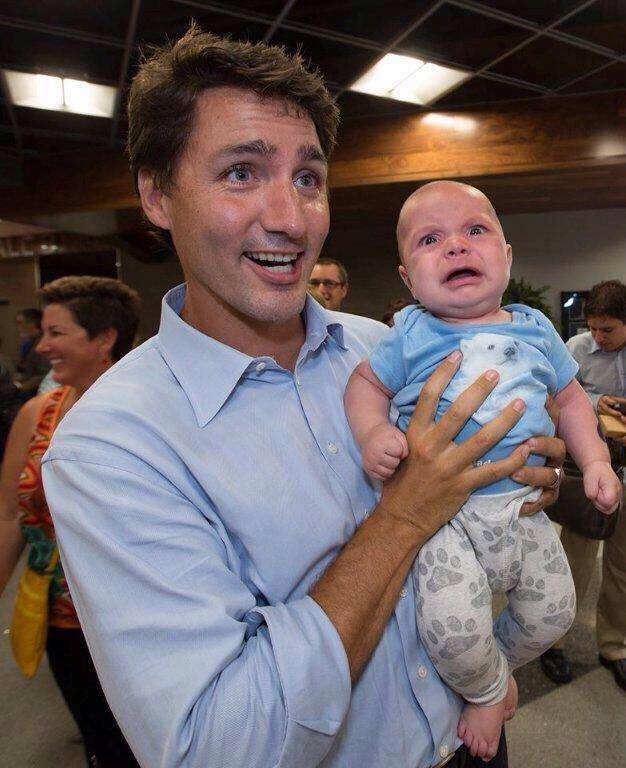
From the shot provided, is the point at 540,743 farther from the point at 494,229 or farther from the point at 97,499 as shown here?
the point at 97,499

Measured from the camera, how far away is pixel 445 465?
1.06m

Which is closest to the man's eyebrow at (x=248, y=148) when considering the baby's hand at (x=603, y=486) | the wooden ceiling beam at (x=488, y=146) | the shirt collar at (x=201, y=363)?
the shirt collar at (x=201, y=363)

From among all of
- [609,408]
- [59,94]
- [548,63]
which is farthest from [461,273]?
[59,94]

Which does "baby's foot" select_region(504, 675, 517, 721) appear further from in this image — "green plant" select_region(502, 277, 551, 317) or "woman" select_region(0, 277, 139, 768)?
"green plant" select_region(502, 277, 551, 317)

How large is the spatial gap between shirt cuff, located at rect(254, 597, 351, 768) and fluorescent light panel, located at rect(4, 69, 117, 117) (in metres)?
5.07

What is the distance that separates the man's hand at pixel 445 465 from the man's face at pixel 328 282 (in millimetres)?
2974

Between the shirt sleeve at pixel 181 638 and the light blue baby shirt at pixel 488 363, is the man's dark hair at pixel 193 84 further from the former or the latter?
the shirt sleeve at pixel 181 638

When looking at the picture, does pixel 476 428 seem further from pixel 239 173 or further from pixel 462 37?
pixel 462 37

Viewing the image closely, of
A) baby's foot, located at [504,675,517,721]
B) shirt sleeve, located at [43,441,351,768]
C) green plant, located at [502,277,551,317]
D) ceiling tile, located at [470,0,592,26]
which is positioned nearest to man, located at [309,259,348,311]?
ceiling tile, located at [470,0,592,26]

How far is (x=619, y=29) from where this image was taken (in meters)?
4.21

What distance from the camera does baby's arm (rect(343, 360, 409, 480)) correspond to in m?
1.04

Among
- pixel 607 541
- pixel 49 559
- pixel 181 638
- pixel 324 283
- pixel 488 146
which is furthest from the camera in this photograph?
pixel 488 146

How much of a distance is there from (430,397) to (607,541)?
2722mm

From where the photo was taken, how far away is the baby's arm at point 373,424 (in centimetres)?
104
